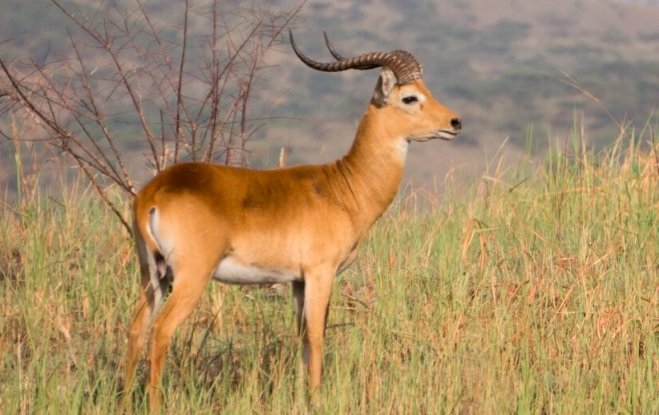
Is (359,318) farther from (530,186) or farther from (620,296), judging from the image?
(530,186)

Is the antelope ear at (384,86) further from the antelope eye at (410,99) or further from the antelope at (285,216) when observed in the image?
the antelope eye at (410,99)

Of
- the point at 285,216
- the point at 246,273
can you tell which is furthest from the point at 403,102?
the point at 246,273

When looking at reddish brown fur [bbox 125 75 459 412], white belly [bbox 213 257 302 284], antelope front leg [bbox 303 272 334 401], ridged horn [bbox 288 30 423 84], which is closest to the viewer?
reddish brown fur [bbox 125 75 459 412]

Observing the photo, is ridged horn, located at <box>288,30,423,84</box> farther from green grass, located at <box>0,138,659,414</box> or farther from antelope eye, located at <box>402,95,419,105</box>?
green grass, located at <box>0,138,659,414</box>

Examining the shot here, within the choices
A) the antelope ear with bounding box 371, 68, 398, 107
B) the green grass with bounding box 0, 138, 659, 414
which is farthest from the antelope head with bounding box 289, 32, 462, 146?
the green grass with bounding box 0, 138, 659, 414

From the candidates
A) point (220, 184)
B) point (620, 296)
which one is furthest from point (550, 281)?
point (220, 184)

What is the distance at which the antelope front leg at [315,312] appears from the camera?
22.6ft

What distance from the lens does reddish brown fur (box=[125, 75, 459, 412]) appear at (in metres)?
6.29

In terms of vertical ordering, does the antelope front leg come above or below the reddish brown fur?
below

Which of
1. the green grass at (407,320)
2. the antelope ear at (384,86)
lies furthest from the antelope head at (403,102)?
the green grass at (407,320)

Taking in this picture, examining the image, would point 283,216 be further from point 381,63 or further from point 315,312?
point 381,63

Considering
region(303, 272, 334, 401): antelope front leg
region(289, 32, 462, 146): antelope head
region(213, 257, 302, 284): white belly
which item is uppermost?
region(289, 32, 462, 146): antelope head

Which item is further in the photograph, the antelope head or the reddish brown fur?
the antelope head

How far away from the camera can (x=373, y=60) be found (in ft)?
24.6
